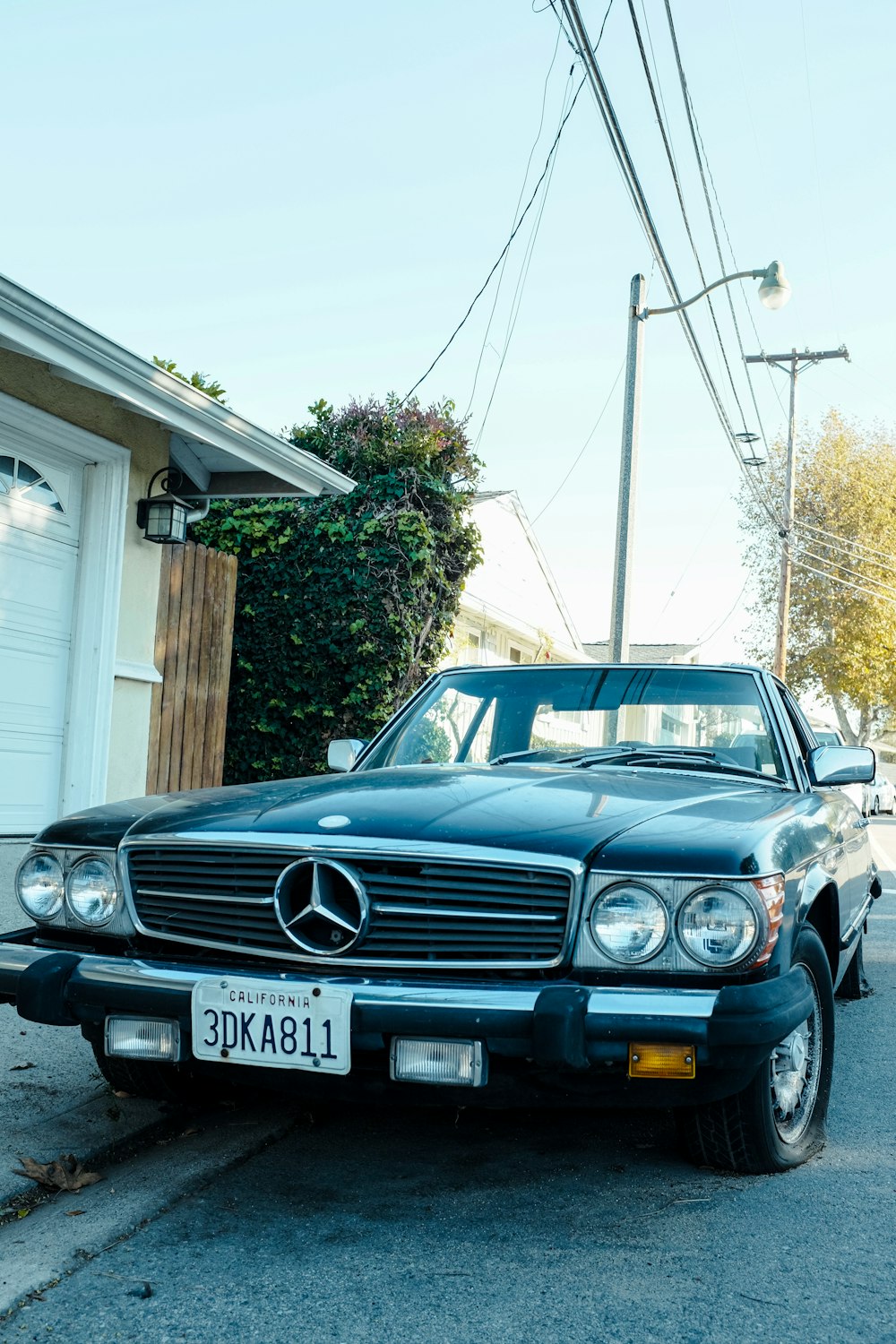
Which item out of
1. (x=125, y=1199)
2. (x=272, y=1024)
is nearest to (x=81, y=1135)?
(x=125, y=1199)

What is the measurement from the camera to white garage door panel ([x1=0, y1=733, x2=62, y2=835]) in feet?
24.8

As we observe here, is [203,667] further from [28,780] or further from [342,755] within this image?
[342,755]

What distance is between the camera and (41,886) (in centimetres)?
341

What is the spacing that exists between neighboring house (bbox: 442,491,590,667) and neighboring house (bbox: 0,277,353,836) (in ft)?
24.7

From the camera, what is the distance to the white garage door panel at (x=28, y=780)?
755cm

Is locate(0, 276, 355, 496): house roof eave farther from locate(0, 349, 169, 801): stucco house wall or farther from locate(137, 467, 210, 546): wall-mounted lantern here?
locate(137, 467, 210, 546): wall-mounted lantern

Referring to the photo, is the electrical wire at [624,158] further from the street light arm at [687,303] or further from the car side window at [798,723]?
the car side window at [798,723]

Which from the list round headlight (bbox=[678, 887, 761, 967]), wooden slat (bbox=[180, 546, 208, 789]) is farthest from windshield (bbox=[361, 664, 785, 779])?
Result: wooden slat (bbox=[180, 546, 208, 789])

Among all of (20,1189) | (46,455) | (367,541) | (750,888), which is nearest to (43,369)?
(46,455)

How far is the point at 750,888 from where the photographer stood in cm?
283

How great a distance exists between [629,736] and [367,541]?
686 centimetres

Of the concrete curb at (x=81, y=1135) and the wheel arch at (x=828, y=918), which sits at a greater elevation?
the wheel arch at (x=828, y=918)

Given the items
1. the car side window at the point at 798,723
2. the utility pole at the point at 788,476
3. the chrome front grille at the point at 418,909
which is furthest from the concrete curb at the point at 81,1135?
the utility pole at the point at 788,476

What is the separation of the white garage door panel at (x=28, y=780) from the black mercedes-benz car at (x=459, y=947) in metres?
4.19
